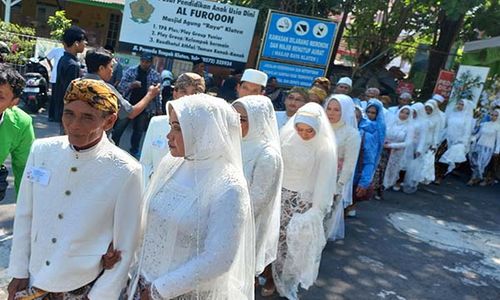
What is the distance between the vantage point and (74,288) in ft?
6.52

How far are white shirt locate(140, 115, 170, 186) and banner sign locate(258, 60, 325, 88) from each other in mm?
4910

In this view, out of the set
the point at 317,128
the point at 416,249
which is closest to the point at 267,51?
the point at 416,249

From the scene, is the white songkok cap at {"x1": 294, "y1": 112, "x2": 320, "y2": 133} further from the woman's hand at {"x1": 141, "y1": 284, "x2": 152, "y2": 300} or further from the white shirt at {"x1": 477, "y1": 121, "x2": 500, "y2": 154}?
the white shirt at {"x1": 477, "y1": 121, "x2": 500, "y2": 154}

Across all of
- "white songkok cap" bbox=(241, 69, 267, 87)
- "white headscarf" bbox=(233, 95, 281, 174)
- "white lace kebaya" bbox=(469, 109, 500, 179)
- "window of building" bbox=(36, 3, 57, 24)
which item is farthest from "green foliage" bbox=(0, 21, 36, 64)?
"window of building" bbox=(36, 3, 57, 24)

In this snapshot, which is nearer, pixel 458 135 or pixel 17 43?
pixel 17 43

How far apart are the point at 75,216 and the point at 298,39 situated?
21.9 ft

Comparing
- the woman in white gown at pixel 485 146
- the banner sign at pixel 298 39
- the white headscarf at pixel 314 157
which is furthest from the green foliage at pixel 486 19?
the white headscarf at pixel 314 157

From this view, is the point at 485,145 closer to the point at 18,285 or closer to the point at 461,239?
the point at 461,239

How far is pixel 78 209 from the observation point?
1927mm

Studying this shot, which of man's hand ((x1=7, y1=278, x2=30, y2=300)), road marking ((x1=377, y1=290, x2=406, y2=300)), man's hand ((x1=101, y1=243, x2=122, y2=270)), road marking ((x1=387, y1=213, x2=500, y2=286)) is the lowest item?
road marking ((x1=377, y1=290, x2=406, y2=300))

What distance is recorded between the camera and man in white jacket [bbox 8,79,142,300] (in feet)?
6.33

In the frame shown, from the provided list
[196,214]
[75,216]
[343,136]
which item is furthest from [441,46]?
[75,216]

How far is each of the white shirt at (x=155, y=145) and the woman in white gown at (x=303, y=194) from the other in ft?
3.17

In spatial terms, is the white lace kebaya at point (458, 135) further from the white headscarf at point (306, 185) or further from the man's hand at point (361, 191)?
the white headscarf at point (306, 185)
